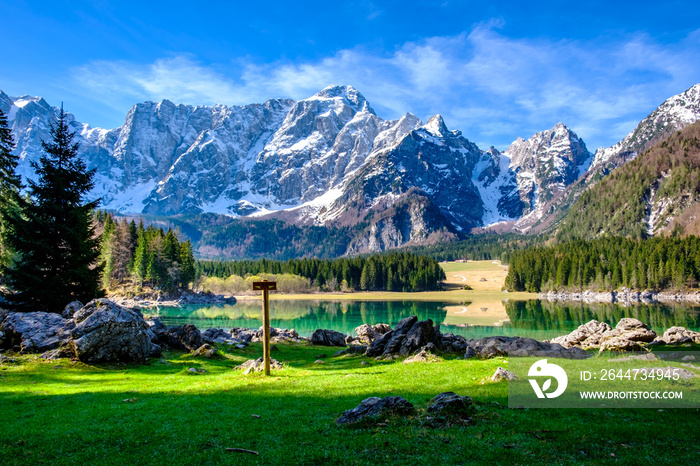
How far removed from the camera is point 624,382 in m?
16.8

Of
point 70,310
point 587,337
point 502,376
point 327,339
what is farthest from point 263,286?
point 587,337

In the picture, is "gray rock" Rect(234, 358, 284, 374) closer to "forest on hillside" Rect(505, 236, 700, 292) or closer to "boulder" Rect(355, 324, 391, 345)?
"boulder" Rect(355, 324, 391, 345)

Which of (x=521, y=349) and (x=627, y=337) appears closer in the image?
(x=521, y=349)

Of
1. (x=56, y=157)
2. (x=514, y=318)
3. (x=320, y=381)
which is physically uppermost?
(x=56, y=157)

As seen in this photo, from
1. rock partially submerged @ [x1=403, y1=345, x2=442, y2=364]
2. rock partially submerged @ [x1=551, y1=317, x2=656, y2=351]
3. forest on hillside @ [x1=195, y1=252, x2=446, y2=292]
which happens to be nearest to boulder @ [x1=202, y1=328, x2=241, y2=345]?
rock partially submerged @ [x1=403, y1=345, x2=442, y2=364]

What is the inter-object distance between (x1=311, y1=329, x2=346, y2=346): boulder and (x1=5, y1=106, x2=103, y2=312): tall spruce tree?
23.5 meters

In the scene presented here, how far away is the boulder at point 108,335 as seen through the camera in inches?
993

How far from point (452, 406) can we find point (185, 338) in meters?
29.1

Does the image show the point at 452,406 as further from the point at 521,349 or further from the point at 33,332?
the point at 33,332

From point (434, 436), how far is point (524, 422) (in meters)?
3.21

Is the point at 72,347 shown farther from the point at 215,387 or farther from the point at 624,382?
the point at 624,382

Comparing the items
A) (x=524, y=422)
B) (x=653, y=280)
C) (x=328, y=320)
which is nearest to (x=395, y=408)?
(x=524, y=422)

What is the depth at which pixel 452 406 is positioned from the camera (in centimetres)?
1316

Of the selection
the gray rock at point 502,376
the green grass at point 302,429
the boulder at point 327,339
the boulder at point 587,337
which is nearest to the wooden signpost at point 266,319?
the green grass at point 302,429
